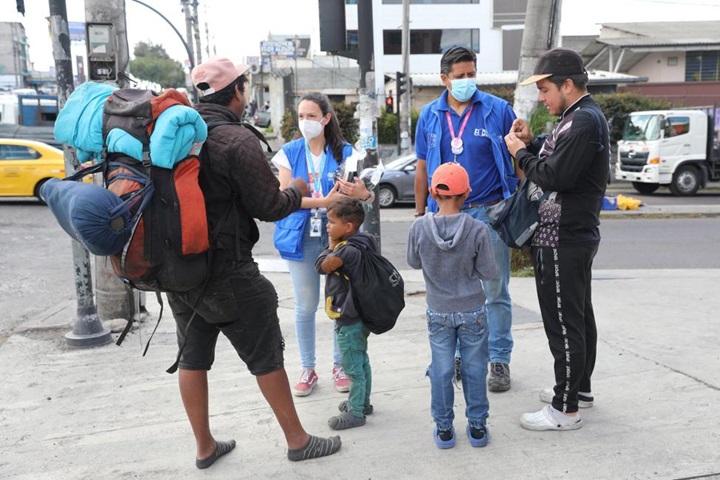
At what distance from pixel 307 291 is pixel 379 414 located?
0.88 metres

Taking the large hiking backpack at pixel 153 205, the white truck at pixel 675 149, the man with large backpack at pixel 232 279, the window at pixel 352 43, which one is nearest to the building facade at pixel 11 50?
the white truck at pixel 675 149

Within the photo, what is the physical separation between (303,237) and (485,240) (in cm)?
129

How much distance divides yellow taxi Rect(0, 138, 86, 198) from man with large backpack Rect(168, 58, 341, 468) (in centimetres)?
1470

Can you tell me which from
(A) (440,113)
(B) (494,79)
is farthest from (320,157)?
(B) (494,79)

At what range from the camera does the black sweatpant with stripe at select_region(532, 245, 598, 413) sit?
3602 mm

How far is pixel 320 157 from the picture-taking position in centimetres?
442

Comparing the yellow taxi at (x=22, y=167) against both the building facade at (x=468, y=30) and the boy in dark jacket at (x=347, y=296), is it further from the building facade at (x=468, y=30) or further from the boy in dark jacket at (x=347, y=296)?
the building facade at (x=468, y=30)

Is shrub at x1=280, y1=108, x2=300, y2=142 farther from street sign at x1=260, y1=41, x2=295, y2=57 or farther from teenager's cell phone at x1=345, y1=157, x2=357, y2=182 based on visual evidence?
teenager's cell phone at x1=345, y1=157, x2=357, y2=182

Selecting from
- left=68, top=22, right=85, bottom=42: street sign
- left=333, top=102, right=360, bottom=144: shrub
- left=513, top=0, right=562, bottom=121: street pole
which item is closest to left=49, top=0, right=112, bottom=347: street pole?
left=513, top=0, right=562, bottom=121: street pole

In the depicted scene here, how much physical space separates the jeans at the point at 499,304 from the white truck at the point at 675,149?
57.7 feet

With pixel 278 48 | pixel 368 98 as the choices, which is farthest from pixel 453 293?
pixel 278 48

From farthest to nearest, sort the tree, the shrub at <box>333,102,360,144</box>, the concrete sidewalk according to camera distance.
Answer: the tree, the shrub at <box>333,102,360,144</box>, the concrete sidewalk

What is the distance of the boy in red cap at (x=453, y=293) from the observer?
348cm

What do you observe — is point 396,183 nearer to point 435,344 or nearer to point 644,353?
point 644,353
